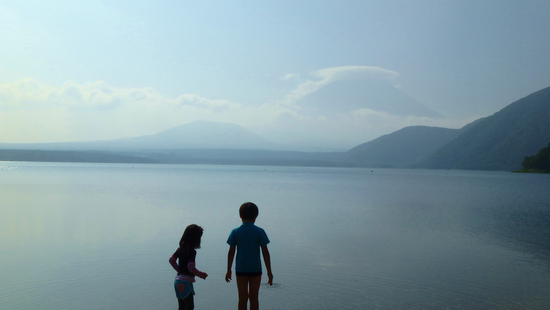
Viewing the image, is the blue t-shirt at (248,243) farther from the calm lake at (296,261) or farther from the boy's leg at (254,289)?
the calm lake at (296,261)

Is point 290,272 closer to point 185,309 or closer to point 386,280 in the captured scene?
point 386,280

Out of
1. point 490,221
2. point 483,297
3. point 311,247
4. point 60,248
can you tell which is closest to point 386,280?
point 483,297

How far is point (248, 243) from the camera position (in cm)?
593

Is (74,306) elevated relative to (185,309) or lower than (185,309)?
lower

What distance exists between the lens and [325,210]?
1073 inches

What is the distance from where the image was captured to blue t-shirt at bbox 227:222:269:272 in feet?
19.5

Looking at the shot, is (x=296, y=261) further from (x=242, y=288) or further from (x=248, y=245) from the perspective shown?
(x=248, y=245)

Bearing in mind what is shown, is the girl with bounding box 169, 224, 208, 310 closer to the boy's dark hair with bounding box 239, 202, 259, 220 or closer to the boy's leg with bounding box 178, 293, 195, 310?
the boy's leg with bounding box 178, 293, 195, 310

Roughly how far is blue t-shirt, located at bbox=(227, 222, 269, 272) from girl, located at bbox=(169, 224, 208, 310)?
0.52 metres

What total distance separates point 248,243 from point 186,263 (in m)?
0.95

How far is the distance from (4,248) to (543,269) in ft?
50.8

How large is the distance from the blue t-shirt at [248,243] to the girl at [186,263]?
0.52m

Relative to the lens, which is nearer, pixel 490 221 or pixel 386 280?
pixel 386 280

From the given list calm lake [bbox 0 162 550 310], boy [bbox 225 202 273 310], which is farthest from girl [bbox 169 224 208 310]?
calm lake [bbox 0 162 550 310]
